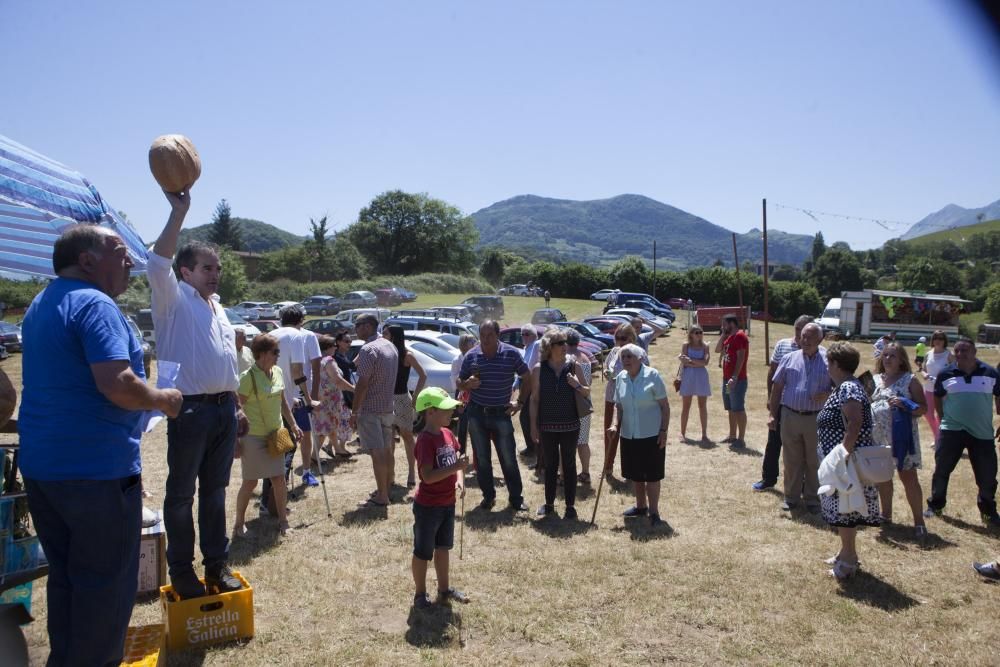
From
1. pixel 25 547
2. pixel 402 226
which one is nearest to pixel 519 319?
pixel 25 547

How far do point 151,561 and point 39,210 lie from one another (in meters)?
2.39

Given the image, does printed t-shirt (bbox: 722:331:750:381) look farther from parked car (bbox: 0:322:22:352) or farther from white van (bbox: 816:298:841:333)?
white van (bbox: 816:298:841:333)

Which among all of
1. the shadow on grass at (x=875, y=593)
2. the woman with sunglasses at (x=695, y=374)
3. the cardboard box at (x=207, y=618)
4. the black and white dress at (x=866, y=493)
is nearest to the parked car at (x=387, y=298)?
the woman with sunglasses at (x=695, y=374)

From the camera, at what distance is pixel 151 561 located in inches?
182

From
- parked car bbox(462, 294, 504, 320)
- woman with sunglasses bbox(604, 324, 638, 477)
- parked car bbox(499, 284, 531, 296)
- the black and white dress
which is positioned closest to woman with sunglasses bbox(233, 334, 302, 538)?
woman with sunglasses bbox(604, 324, 638, 477)

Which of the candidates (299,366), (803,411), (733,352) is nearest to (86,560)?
(299,366)

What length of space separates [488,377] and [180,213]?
3.88 metres

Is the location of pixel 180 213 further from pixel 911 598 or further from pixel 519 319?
pixel 519 319

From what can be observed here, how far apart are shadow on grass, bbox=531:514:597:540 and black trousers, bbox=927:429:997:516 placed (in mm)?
3428

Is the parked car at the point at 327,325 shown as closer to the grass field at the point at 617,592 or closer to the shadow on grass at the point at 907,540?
the grass field at the point at 617,592

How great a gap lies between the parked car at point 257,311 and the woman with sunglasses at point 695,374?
25.2 m

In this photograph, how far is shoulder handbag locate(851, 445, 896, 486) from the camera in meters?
4.94

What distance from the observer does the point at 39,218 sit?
199 inches

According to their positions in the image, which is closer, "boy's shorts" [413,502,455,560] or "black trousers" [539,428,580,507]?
"boy's shorts" [413,502,455,560]
